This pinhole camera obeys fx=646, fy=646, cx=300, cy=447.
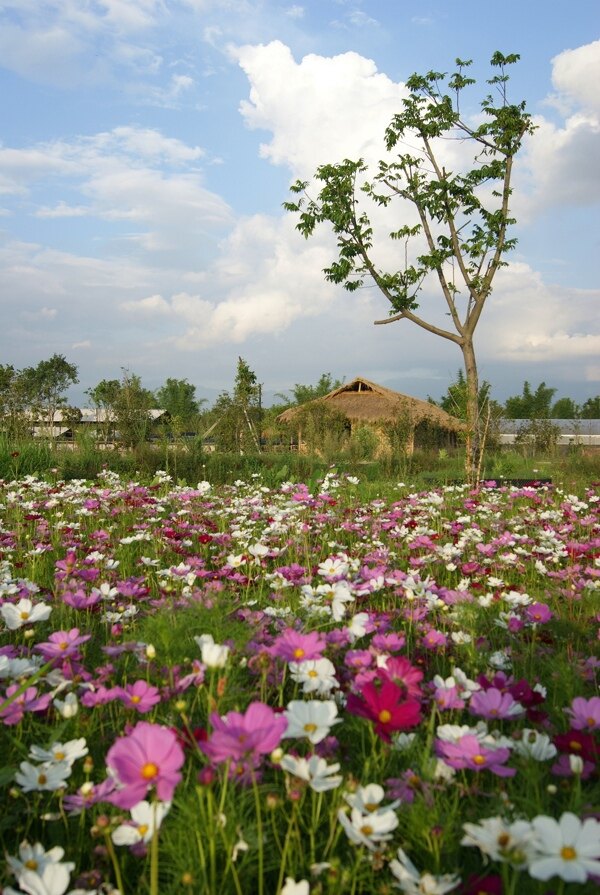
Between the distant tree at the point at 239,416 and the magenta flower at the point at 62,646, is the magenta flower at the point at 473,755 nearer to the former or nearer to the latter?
the magenta flower at the point at 62,646

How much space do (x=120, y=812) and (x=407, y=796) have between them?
21.6 inches

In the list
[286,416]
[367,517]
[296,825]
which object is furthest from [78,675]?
[286,416]

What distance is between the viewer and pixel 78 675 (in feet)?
4.97

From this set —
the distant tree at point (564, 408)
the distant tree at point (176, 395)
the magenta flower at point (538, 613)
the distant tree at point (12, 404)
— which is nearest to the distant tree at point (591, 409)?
the distant tree at point (564, 408)

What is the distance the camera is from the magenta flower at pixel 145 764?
88cm

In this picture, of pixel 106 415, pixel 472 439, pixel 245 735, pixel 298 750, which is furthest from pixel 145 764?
pixel 106 415

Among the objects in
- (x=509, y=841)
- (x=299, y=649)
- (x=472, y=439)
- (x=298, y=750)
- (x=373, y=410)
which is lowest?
(x=298, y=750)

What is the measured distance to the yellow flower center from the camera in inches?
35.5

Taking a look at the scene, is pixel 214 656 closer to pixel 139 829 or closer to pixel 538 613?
pixel 139 829

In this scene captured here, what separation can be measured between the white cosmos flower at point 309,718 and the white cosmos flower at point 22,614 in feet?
2.67

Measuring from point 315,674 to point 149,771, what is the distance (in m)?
0.49

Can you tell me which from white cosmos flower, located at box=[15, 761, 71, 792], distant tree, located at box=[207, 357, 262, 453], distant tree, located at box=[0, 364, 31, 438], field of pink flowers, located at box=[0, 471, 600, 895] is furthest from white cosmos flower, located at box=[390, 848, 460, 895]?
distant tree, located at box=[207, 357, 262, 453]

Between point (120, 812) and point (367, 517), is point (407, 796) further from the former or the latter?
point (367, 517)

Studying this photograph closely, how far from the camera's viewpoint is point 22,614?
1.72m
